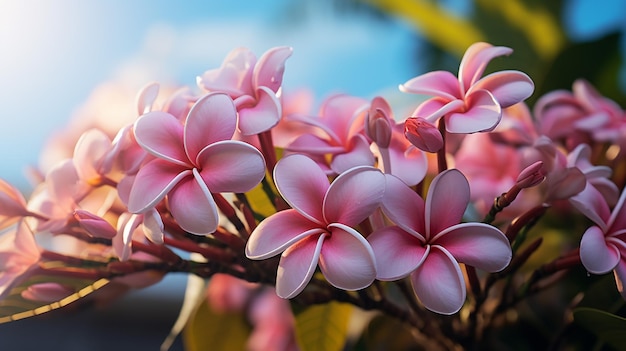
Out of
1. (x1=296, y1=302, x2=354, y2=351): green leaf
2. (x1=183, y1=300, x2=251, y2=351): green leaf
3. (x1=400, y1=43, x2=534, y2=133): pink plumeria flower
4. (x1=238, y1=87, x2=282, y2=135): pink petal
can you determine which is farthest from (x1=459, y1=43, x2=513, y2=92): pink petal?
(x1=183, y1=300, x2=251, y2=351): green leaf

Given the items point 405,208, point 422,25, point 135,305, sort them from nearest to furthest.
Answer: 1. point 405,208
2. point 422,25
3. point 135,305

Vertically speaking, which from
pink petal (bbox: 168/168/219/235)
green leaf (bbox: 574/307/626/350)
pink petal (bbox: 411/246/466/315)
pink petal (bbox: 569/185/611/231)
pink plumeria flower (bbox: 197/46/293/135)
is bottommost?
green leaf (bbox: 574/307/626/350)

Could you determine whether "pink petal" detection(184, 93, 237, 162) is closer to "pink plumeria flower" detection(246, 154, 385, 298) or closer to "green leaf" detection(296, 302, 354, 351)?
"pink plumeria flower" detection(246, 154, 385, 298)

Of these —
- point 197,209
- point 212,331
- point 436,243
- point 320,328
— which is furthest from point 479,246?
point 212,331

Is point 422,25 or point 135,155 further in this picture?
point 422,25

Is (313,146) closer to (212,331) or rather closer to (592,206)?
(592,206)

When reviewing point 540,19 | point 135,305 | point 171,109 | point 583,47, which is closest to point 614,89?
point 583,47

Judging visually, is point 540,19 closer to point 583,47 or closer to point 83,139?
point 583,47
